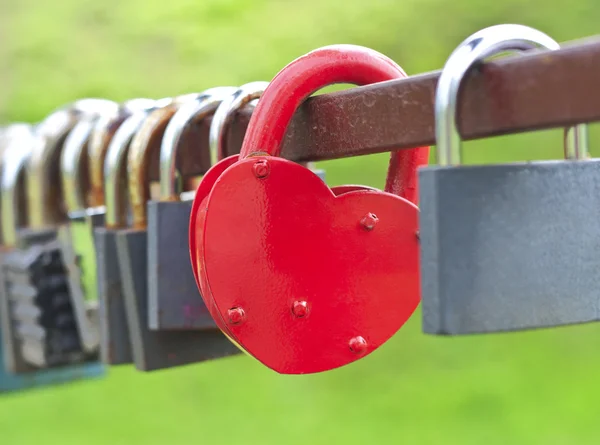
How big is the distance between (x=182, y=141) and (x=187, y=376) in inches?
94.5

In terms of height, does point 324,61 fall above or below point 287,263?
above

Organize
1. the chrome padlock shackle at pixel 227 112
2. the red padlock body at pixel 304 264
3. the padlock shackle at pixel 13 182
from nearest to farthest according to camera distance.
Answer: the red padlock body at pixel 304 264
the chrome padlock shackle at pixel 227 112
the padlock shackle at pixel 13 182

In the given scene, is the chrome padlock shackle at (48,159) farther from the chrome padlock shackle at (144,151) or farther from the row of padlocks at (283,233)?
the chrome padlock shackle at (144,151)

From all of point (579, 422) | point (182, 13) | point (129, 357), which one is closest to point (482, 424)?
point (579, 422)

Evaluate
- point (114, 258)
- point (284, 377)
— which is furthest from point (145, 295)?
point (284, 377)

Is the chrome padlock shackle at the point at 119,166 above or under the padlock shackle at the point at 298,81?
under

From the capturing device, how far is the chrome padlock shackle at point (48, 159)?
3.19 feet

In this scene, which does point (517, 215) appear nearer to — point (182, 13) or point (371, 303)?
point (371, 303)

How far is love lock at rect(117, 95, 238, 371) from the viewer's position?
0.79 metres

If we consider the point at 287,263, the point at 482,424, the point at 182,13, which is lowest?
the point at 482,424

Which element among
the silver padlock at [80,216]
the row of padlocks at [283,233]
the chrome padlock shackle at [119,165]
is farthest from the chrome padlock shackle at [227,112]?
the silver padlock at [80,216]

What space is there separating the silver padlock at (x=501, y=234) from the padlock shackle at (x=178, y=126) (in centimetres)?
28

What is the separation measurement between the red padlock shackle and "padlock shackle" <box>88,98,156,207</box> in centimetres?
29

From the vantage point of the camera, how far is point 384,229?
1.90 ft
